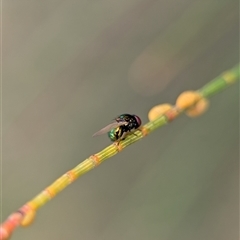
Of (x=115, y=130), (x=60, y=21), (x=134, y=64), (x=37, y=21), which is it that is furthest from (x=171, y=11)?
(x=115, y=130)

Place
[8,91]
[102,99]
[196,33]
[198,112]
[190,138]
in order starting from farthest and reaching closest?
[8,91] < [102,99] < [190,138] < [196,33] < [198,112]

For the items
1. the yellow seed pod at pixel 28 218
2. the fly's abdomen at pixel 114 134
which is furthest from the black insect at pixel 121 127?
the yellow seed pod at pixel 28 218

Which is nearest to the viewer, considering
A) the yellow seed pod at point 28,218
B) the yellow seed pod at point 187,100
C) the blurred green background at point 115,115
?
the yellow seed pod at point 28,218

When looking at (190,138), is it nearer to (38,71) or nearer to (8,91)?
(38,71)

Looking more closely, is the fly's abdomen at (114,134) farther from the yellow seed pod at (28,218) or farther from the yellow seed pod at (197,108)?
the yellow seed pod at (28,218)

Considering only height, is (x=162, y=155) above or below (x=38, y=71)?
below

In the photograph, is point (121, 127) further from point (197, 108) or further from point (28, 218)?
point (28, 218)
